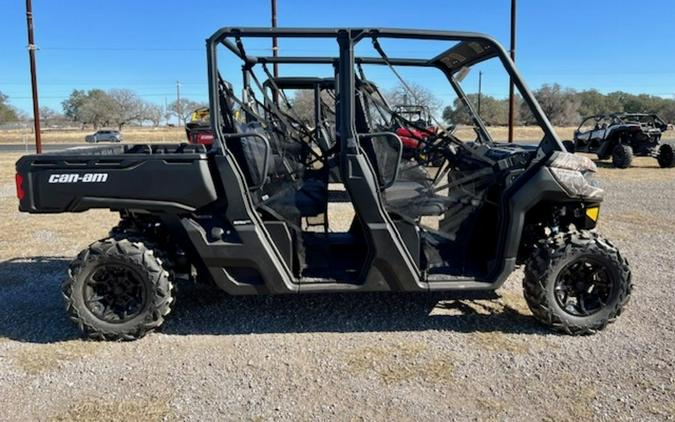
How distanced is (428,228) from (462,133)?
96cm

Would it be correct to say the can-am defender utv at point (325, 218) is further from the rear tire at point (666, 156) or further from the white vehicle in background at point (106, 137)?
the white vehicle in background at point (106, 137)

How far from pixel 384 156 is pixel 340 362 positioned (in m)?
1.41

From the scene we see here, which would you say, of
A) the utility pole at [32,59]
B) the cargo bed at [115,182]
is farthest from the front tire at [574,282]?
the utility pole at [32,59]

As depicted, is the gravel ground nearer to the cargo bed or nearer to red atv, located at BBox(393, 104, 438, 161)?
the cargo bed

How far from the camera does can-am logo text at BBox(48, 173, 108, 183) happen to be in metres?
3.76

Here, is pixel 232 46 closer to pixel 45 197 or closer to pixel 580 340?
pixel 45 197

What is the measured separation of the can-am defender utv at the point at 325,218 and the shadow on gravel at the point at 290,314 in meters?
0.35

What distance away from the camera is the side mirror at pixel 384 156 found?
3.82 meters

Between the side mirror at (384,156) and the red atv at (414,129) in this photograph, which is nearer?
the side mirror at (384,156)

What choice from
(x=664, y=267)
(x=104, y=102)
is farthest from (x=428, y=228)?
(x=104, y=102)

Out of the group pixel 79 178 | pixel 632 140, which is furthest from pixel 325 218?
pixel 632 140

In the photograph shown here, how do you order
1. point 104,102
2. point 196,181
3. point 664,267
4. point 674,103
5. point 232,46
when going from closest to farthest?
point 196,181 < point 232,46 < point 664,267 < point 674,103 < point 104,102

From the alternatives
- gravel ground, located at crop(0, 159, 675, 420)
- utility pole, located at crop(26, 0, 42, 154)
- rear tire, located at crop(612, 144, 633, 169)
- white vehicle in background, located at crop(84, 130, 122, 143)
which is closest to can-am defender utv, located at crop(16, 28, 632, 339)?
gravel ground, located at crop(0, 159, 675, 420)

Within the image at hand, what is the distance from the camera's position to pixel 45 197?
3781 millimetres
